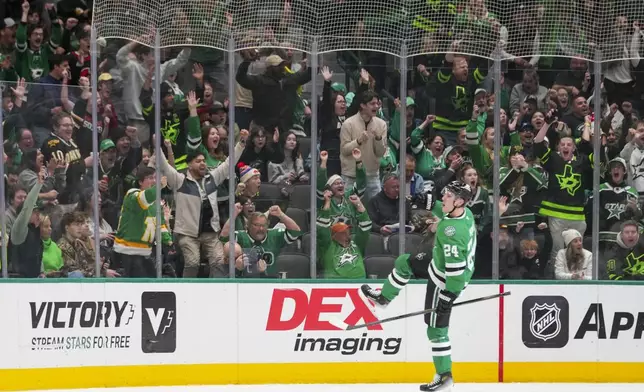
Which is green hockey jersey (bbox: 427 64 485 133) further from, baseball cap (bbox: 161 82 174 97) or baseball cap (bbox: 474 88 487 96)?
baseball cap (bbox: 161 82 174 97)

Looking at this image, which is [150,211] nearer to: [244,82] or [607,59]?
[244,82]

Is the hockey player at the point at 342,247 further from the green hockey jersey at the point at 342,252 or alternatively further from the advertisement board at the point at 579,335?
the advertisement board at the point at 579,335

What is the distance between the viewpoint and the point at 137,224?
33.6 ft

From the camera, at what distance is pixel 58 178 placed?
33.2 feet

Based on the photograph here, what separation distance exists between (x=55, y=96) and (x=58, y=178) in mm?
668

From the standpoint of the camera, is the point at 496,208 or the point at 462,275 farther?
the point at 496,208

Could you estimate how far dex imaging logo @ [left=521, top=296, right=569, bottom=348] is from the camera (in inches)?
418

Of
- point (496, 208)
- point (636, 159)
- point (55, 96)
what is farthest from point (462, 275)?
point (55, 96)

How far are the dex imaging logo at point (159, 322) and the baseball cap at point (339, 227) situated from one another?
57.2 inches

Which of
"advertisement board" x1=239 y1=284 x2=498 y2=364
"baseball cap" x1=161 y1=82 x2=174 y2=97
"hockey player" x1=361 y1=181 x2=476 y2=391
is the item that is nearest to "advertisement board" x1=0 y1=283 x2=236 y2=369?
"advertisement board" x1=239 y1=284 x2=498 y2=364

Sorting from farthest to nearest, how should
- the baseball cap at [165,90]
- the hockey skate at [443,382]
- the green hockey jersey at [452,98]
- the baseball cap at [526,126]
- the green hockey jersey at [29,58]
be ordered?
the green hockey jersey at [29,58], the baseball cap at [526,126], the green hockey jersey at [452,98], the baseball cap at [165,90], the hockey skate at [443,382]

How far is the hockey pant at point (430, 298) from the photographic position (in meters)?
9.86

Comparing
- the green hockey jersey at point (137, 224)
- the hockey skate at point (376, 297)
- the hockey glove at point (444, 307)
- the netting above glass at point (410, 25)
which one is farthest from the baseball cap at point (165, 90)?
the hockey glove at point (444, 307)

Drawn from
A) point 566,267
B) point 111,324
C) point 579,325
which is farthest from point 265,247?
point 579,325
